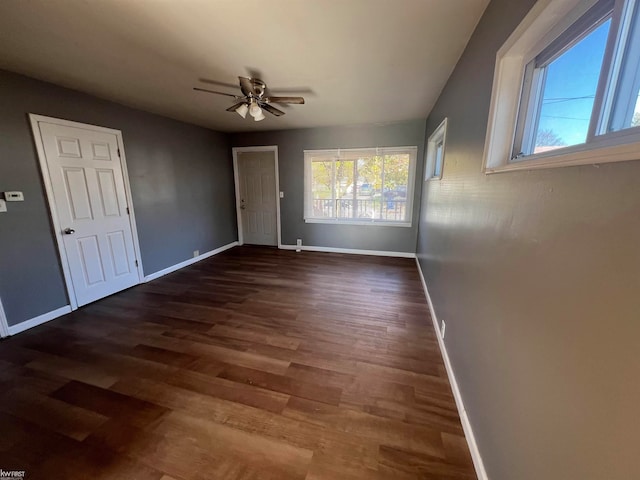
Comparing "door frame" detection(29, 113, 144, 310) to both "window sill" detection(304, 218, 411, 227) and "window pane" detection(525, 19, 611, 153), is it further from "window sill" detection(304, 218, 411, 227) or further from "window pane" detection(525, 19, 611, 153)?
"window pane" detection(525, 19, 611, 153)

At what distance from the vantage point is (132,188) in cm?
347

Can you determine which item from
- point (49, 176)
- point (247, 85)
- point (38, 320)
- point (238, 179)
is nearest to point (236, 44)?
point (247, 85)

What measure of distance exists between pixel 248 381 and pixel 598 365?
1870mm

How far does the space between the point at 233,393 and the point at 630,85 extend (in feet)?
7.52

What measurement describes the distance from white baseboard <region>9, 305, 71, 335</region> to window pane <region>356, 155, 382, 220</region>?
4.42 m

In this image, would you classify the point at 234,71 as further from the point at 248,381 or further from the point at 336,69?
the point at 248,381

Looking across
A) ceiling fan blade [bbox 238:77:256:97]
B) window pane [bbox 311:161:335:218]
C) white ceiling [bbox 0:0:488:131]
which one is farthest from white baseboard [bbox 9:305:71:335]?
window pane [bbox 311:161:335:218]

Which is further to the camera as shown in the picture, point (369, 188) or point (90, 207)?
point (369, 188)

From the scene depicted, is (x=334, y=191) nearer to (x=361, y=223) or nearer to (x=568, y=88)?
(x=361, y=223)

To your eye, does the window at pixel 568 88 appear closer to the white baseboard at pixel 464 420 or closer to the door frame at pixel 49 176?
the white baseboard at pixel 464 420

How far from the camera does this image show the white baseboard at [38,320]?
2.42 meters

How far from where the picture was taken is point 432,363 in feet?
6.55

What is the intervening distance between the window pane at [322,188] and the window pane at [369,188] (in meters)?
0.56

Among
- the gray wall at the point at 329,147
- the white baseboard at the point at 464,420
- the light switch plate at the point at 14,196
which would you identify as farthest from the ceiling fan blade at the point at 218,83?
the white baseboard at the point at 464,420
